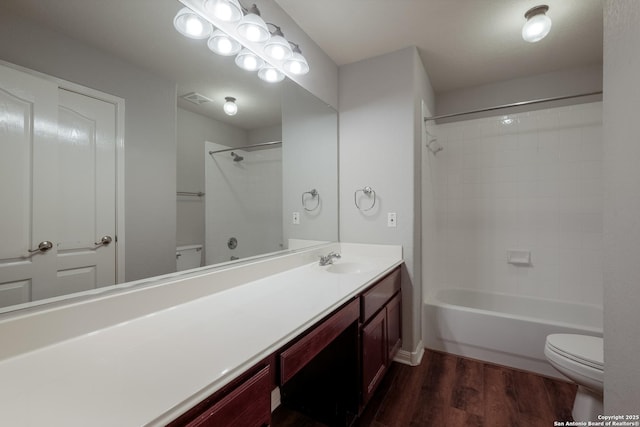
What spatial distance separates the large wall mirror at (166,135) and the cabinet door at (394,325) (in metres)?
0.76

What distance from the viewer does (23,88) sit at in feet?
2.38

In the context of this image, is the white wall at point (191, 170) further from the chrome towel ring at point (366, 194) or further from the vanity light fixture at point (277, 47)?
the chrome towel ring at point (366, 194)

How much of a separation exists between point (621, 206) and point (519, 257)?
230 cm

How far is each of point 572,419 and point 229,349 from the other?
1944 millimetres

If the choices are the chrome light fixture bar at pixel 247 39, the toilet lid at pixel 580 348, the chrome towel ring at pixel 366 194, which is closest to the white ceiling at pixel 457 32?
the chrome light fixture bar at pixel 247 39

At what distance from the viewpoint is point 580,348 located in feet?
4.75

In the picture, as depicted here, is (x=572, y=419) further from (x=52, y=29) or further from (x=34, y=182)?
(x=52, y=29)

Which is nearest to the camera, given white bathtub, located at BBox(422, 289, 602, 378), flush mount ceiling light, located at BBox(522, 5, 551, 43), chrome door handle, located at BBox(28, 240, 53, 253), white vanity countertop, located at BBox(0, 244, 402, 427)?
white vanity countertop, located at BBox(0, 244, 402, 427)

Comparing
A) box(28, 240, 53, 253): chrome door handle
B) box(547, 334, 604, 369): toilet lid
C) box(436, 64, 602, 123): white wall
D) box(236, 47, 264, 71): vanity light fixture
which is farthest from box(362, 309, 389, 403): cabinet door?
box(436, 64, 602, 123): white wall

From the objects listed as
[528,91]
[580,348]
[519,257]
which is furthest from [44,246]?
[528,91]

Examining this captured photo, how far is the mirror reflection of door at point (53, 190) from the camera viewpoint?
0.71 meters

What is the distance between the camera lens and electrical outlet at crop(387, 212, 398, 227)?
207cm

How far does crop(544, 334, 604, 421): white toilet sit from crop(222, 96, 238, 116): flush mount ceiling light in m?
2.19

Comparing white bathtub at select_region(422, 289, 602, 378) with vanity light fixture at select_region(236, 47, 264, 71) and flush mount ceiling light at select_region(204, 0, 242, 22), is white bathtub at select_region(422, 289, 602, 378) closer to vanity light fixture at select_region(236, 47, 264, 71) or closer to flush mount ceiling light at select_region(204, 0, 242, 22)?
vanity light fixture at select_region(236, 47, 264, 71)
